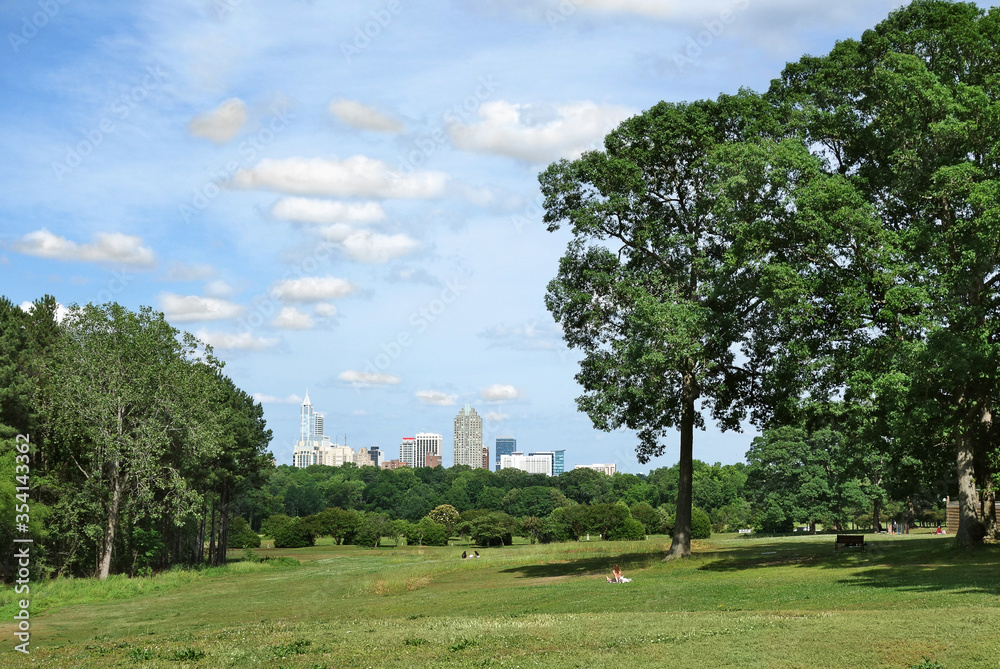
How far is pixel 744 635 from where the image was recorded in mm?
16625

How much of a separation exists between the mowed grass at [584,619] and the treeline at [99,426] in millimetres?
8533

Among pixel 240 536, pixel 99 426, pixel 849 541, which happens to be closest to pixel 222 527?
pixel 99 426

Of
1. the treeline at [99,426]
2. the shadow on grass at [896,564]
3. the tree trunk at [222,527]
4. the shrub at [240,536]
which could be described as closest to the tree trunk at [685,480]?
the shadow on grass at [896,564]

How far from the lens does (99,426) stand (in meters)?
50.2

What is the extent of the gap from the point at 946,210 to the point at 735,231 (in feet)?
27.1

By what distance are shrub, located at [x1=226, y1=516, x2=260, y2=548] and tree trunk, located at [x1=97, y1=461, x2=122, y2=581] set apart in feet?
189

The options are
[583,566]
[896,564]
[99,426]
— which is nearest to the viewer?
[896,564]

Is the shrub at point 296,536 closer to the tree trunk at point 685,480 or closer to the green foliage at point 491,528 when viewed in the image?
the green foliage at point 491,528

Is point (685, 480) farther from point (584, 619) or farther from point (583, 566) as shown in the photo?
point (584, 619)

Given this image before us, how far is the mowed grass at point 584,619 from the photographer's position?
15.2 m

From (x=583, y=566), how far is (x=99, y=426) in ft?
97.4


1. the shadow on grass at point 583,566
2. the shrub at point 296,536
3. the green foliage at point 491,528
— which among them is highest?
the shadow on grass at point 583,566

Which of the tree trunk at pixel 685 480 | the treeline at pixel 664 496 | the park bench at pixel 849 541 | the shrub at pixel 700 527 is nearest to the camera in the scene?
the park bench at pixel 849 541

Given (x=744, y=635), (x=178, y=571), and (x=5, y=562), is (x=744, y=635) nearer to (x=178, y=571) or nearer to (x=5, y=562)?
(x=5, y=562)
